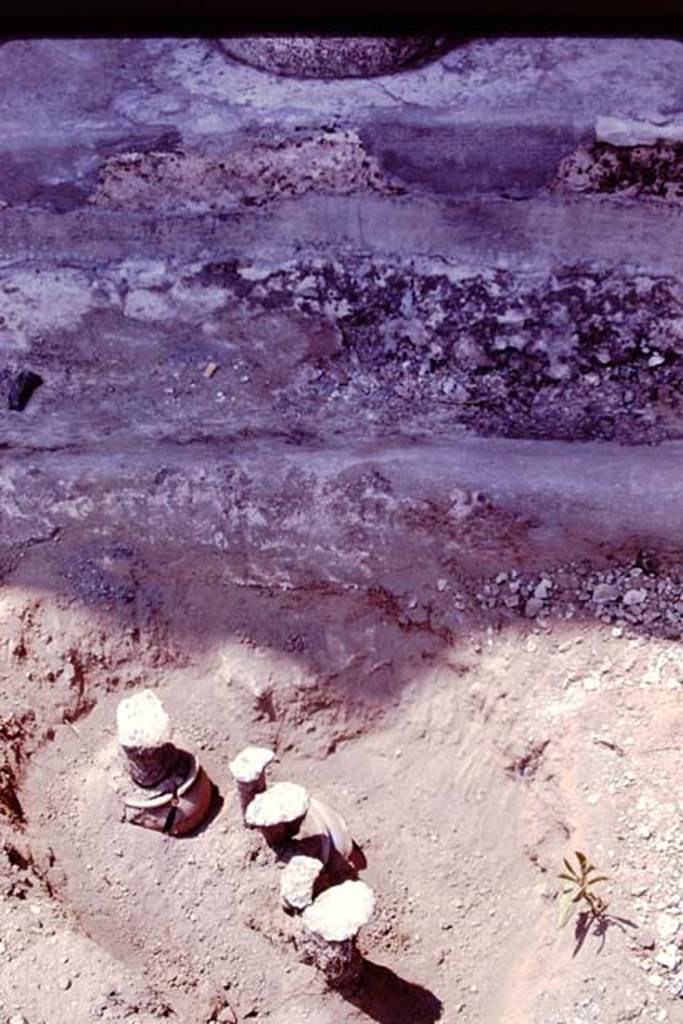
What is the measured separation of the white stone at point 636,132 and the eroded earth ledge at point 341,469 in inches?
0.5

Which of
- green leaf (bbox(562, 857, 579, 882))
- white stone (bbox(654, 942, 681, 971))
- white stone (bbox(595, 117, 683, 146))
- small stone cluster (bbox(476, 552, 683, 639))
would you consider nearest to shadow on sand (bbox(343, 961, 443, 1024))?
green leaf (bbox(562, 857, 579, 882))

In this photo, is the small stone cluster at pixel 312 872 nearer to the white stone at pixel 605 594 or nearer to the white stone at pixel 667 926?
the white stone at pixel 667 926

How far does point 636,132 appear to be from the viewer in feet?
14.1

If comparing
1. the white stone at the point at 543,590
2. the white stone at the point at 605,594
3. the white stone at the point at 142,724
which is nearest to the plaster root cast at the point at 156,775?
the white stone at the point at 142,724

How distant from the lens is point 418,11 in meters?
4.66

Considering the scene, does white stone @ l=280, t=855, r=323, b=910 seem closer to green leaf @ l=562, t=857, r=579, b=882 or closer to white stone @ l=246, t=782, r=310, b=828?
white stone @ l=246, t=782, r=310, b=828

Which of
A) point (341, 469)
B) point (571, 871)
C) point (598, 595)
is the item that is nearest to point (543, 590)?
point (598, 595)

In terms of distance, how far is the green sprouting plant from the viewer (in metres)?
3.59

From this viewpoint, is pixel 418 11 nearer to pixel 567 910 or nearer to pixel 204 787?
pixel 204 787

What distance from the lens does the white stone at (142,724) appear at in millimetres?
3646

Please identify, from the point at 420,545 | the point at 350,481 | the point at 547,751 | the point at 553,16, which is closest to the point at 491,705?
the point at 547,751

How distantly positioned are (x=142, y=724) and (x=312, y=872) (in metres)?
0.72

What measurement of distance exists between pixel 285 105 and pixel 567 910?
3.17m

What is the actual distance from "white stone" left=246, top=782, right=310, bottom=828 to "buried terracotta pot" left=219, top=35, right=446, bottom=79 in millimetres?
2841
